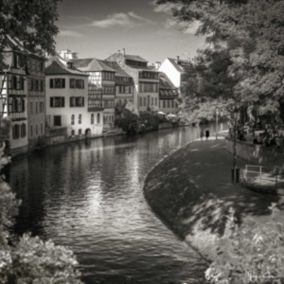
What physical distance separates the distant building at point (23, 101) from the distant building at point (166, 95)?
54.7 meters

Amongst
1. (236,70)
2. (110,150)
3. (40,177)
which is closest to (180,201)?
(236,70)

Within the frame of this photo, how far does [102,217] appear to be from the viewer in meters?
31.3

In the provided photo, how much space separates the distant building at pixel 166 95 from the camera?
121 meters

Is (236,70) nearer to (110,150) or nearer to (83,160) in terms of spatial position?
(83,160)

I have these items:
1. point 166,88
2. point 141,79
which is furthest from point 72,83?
point 166,88

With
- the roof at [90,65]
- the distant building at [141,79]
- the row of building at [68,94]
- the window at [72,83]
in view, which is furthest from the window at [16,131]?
the distant building at [141,79]

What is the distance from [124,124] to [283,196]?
63.1 meters

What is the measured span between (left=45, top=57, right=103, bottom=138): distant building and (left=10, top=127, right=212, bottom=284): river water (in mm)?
18630

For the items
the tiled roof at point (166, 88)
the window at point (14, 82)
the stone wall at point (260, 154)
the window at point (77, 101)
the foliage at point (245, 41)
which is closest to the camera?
the foliage at point (245, 41)

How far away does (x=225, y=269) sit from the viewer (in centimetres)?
989

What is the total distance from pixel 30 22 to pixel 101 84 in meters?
71.0

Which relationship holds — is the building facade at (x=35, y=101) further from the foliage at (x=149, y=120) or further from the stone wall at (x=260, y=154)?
the stone wall at (x=260, y=154)

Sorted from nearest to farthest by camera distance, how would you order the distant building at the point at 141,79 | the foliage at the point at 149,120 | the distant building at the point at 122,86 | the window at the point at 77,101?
the window at the point at 77,101, the foliage at the point at 149,120, the distant building at the point at 122,86, the distant building at the point at 141,79

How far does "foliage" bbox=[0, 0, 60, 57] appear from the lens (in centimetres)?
1667
